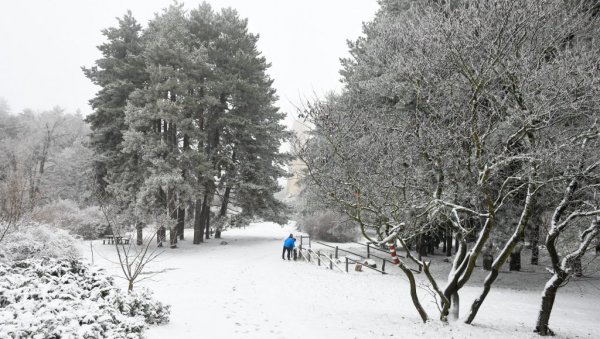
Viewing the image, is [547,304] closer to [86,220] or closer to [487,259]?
[487,259]

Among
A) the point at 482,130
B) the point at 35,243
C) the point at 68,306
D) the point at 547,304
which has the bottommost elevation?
the point at 547,304

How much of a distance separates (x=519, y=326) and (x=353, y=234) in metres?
19.1

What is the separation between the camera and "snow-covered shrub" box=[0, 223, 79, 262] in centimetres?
1048

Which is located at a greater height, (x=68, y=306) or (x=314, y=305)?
(x=68, y=306)

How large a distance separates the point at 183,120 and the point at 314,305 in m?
14.0

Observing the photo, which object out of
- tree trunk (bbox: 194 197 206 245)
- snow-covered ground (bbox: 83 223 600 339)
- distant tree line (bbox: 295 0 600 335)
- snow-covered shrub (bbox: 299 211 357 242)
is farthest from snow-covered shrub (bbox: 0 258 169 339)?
snow-covered shrub (bbox: 299 211 357 242)

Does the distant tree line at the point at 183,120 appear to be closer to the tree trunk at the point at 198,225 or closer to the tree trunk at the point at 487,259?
the tree trunk at the point at 198,225

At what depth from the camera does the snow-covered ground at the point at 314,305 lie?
24.1 feet

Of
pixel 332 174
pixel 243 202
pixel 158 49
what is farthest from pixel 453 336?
pixel 158 49

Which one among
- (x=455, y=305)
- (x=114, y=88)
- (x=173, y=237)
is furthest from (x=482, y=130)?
(x=114, y=88)

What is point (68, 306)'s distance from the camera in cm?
466

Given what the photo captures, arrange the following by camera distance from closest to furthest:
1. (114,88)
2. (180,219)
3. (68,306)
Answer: (68,306)
(114,88)
(180,219)

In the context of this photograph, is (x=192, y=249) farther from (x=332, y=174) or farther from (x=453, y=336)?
(x=453, y=336)

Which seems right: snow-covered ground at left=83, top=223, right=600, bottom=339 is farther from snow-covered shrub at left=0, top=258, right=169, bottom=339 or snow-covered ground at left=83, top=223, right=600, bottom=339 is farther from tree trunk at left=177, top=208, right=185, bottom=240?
tree trunk at left=177, top=208, right=185, bottom=240
